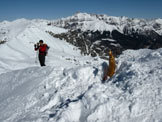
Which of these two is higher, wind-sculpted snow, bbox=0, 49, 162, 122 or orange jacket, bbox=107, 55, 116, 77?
orange jacket, bbox=107, 55, 116, 77

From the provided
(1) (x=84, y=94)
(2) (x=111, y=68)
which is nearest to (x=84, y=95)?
(1) (x=84, y=94)

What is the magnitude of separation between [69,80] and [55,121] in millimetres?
3841

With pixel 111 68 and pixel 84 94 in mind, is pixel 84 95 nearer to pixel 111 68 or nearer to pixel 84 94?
pixel 84 94

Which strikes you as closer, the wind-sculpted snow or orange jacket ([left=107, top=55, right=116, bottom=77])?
the wind-sculpted snow

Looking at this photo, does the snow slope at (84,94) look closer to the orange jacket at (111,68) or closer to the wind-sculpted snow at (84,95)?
the wind-sculpted snow at (84,95)

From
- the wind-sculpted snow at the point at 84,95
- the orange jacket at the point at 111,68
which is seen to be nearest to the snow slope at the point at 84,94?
the wind-sculpted snow at the point at 84,95

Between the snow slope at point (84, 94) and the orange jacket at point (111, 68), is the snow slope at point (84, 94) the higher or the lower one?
the lower one

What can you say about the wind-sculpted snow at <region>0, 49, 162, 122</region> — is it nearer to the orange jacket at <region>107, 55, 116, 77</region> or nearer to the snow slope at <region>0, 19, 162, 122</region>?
the snow slope at <region>0, 19, 162, 122</region>

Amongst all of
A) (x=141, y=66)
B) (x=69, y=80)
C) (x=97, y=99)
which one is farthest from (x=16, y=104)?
(x=141, y=66)

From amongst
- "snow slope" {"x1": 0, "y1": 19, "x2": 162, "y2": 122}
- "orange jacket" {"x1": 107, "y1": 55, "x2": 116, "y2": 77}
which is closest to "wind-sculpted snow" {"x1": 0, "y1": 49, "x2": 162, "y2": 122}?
"snow slope" {"x1": 0, "y1": 19, "x2": 162, "y2": 122}

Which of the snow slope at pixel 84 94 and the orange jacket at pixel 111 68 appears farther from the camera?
the orange jacket at pixel 111 68

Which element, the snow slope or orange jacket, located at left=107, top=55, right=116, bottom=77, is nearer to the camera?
the snow slope

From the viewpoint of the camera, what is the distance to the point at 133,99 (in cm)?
734

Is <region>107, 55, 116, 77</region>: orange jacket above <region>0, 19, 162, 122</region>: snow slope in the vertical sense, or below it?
above
